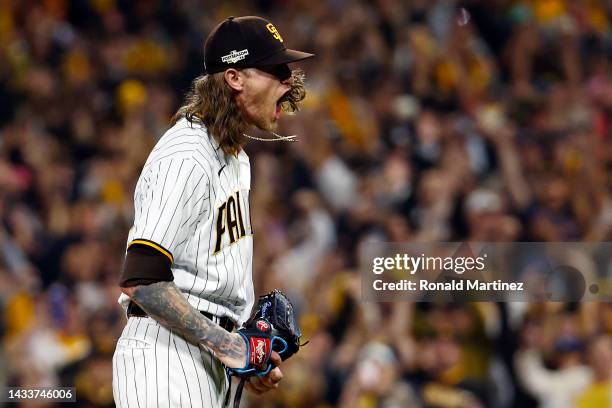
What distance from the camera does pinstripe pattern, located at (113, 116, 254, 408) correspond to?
2684mm

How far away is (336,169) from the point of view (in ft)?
25.7

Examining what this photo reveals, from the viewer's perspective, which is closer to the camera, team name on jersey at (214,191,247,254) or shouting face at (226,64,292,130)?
team name on jersey at (214,191,247,254)

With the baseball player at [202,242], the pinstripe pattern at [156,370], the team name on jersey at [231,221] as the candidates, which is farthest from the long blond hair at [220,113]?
the pinstripe pattern at [156,370]

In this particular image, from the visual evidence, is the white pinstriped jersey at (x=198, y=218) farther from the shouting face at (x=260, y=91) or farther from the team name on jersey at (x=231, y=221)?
the shouting face at (x=260, y=91)

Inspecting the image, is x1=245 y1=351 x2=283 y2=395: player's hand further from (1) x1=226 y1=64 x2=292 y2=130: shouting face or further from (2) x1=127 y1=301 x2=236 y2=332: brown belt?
(1) x1=226 y1=64 x2=292 y2=130: shouting face

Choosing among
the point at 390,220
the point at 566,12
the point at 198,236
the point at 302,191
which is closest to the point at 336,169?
the point at 302,191

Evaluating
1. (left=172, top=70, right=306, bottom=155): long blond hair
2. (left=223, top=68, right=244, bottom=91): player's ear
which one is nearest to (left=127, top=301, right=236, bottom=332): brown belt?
(left=172, top=70, right=306, bottom=155): long blond hair

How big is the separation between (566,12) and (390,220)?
344 centimetres

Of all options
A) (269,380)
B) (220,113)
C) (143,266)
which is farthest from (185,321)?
(220,113)

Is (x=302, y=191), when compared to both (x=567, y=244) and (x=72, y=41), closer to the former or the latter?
(x=567, y=244)

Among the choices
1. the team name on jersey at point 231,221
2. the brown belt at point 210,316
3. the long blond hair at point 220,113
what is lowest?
the brown belt at point 210,316

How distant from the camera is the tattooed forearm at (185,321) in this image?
263 cm

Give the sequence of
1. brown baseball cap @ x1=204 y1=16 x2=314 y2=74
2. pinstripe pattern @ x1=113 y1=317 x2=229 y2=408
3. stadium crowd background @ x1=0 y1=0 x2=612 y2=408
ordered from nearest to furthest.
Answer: pinstripe pattern @ x1=113 y1=317 x2=229 y2=408, brown baseball cap @ x1=204 y1=16 x2=314 y2=74, stadium crowd background @ x1=0 y1=0 x2=612 y2=408

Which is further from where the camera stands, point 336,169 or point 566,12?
point 566,12
